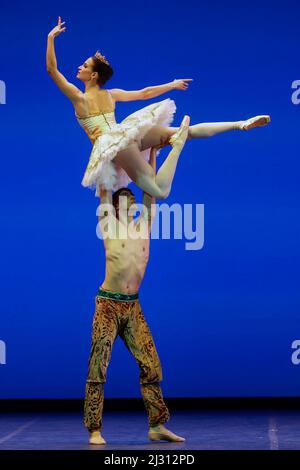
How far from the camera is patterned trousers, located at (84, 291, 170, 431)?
4.98 m

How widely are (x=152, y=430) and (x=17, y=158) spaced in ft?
7.81

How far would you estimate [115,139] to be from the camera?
4.98m

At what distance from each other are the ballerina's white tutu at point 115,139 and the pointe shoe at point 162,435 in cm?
116

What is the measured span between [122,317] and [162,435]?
0.60 metres

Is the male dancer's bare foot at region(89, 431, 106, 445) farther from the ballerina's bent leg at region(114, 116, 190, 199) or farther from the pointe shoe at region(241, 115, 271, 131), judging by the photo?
the pointe shoe at region(241, 115, 271, 131)

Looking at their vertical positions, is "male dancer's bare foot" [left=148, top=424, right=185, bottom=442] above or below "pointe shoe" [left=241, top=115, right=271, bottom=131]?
below

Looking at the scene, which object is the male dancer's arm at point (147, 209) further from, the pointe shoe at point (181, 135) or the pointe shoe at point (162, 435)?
the pointe shoe at point (162, 435)

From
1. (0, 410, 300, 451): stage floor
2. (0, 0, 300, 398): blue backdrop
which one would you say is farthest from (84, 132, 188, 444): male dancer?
(0, 0, 300, 398): blue backdrop

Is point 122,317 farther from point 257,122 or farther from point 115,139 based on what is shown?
point 257,122

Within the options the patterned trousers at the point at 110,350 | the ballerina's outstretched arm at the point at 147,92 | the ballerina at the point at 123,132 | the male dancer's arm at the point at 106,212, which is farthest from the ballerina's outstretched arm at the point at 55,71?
the patterned trousers at the point at 110,350

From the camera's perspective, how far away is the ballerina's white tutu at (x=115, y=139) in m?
4.97

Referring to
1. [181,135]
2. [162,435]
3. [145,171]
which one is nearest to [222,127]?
[181,135]
